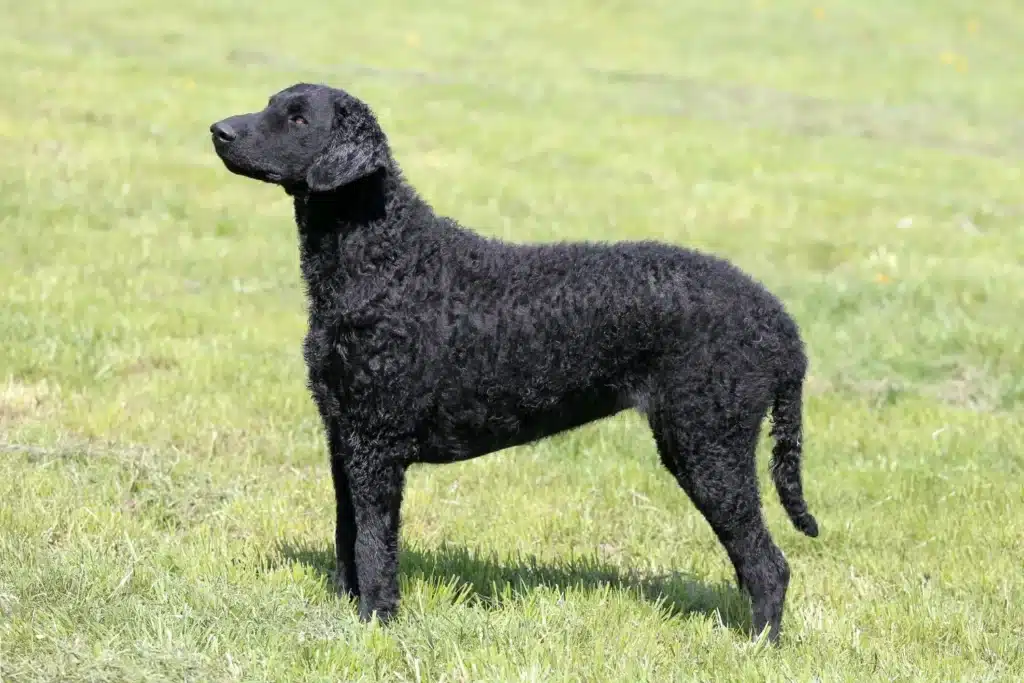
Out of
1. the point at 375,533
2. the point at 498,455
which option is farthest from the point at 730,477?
the point at 498,455

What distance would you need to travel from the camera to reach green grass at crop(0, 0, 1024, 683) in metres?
4.55

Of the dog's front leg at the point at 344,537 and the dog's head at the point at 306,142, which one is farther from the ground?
the dog's head at the point at 306,142

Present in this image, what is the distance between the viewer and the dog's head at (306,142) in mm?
4738

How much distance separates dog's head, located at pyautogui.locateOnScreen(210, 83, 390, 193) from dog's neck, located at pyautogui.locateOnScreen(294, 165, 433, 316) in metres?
0.11

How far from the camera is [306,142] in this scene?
15.8ft

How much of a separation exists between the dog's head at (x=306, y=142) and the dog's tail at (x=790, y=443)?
199 cm

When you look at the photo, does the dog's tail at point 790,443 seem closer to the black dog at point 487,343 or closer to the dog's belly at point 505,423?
the black dog at point 487,343

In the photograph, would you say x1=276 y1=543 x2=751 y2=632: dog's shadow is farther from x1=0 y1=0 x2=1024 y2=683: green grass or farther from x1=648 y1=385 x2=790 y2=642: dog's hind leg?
x1=648 y1=385 x2=790 y2=642: dog's hind leg

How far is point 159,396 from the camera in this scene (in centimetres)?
718

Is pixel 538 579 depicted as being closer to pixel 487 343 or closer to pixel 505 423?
pixel 505 423

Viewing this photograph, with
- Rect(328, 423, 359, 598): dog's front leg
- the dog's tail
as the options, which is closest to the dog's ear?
Rect(328, 423, 359, 598): dog's front leg

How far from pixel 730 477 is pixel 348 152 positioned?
6.89ft

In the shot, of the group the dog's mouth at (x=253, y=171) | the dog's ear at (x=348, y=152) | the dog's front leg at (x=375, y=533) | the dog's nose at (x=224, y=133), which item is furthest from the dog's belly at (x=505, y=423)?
the dog's nose at (x=224, y=133)

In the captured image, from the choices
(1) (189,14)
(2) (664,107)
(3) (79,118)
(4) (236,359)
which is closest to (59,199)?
(3) (79,118)
